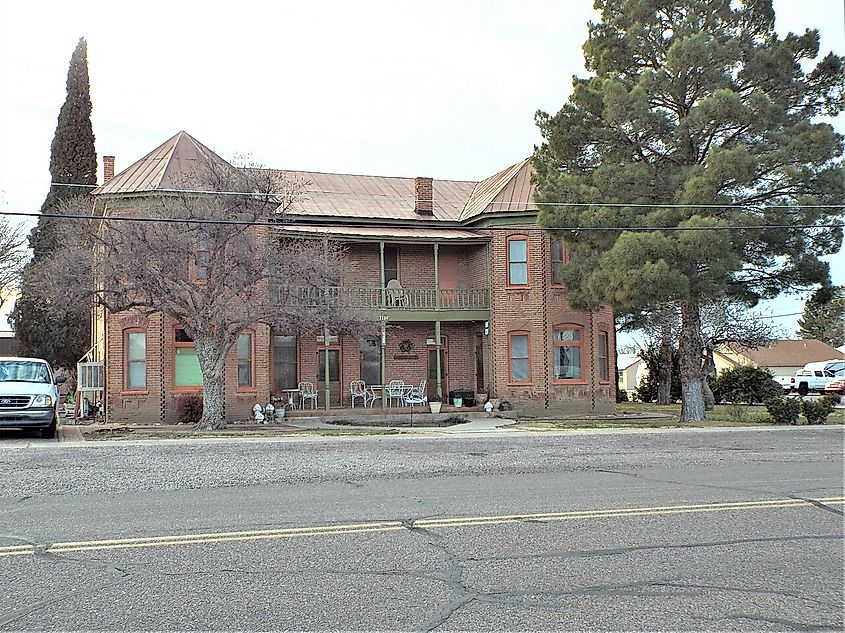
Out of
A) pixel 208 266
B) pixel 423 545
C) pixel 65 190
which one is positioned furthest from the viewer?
pixel 65 190

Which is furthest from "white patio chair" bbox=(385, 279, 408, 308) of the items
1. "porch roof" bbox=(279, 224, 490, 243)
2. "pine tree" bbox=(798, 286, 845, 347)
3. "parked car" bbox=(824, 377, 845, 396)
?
"pine tree" bbox=(798, 286, 845, 347)

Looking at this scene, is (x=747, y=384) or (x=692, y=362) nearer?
(x=692, y=362)

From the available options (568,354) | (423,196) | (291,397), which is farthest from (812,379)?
(291,397)

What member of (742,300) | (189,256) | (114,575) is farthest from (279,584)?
(742,300)

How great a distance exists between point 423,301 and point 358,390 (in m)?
3.74

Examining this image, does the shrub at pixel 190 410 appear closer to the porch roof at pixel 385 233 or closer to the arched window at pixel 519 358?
the porch roof at pixel 385 233

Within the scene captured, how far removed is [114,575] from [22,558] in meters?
1.05

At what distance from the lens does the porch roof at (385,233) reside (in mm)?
27578

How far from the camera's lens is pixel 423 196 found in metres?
31.2

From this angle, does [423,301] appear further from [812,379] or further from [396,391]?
[812,379]

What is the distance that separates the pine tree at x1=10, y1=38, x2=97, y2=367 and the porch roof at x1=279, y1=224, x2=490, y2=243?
10792 millimetres

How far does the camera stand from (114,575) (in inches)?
250

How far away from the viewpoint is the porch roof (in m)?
27.6

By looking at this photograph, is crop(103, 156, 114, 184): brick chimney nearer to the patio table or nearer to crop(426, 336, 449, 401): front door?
the patio table
